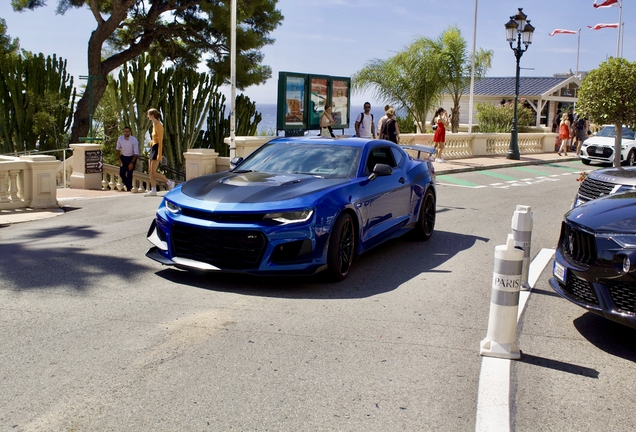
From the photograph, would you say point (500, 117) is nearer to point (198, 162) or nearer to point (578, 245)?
point (198, 162)

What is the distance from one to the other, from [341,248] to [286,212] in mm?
783

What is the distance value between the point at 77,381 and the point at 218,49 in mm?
25860

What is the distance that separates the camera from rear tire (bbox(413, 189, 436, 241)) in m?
9.90

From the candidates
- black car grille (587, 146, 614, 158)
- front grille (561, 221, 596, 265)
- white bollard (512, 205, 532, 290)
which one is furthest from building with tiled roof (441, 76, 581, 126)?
front grille (561, 221, 596, 265)

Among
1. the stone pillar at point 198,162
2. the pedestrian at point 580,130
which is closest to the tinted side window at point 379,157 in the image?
the stone pillar at point 198,162

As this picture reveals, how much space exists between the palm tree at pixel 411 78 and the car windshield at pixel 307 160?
25.0 meters

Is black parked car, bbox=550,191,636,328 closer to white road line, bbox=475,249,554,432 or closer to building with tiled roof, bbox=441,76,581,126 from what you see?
white road line, bbox=475,249,554,432

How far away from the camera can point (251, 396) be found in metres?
4.51

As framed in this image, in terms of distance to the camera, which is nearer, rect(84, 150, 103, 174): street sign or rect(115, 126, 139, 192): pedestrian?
rect(115, 126, 139, 192): pedestrian

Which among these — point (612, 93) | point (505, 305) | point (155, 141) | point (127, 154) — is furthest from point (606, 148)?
point (505, 305)

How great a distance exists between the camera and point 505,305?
5395 millimetres

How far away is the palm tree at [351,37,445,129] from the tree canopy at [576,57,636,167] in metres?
17.3

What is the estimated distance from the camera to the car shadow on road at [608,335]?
5.70 meters

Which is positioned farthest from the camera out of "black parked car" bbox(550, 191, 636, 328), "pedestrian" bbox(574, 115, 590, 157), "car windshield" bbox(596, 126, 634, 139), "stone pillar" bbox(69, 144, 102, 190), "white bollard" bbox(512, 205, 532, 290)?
"pedestrian" bbox(574, 115, 590, 157)
